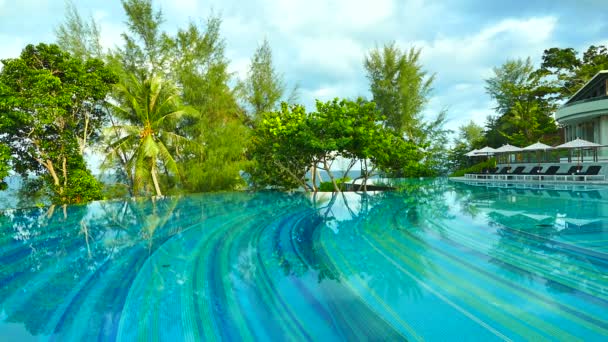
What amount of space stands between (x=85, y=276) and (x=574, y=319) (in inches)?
170

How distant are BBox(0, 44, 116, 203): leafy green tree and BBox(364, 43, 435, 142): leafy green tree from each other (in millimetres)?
14330

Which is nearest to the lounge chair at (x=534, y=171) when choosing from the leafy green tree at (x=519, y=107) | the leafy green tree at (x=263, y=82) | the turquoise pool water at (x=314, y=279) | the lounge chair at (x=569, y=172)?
the lounge chair at (x=569, y=172)

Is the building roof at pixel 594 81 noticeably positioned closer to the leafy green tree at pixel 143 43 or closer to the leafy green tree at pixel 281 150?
the leafy green tree at pixel 281 150

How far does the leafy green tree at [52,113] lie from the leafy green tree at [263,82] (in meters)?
5.70

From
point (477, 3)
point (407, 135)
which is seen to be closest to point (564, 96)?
point (407, 135)

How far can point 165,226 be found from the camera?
6.42 metres

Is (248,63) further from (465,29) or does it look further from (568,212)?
(568,212)

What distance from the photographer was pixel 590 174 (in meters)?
11.5

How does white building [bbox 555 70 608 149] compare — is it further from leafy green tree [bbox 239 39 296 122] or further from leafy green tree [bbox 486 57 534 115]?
leafy green tree [bbox 239 39 296 122]

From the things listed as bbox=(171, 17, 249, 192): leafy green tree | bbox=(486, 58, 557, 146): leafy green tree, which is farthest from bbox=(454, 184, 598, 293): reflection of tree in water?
bbox=(486, 58, 557, 146): leafy green tree

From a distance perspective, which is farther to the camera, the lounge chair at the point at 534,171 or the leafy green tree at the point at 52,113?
the lounge chair at the point at 534,171

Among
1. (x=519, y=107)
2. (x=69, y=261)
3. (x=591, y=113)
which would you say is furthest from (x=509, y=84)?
(x=69, y=261)

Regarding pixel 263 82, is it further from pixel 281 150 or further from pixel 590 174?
pixel 590 174

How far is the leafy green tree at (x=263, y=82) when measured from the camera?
15.0m
